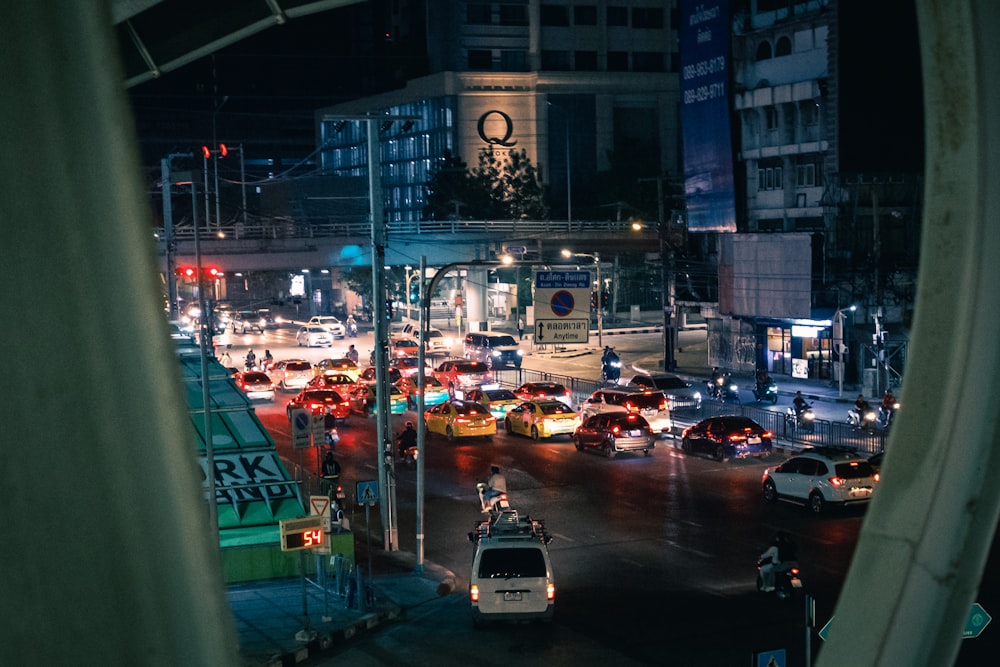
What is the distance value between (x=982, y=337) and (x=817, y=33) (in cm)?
5149

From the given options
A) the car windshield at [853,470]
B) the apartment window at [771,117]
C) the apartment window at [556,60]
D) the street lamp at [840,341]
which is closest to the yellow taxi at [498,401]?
the street lamp at [840,341]

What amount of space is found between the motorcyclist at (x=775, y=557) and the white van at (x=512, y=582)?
3591 millimetres

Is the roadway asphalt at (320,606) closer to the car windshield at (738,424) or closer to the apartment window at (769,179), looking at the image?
the car windshield at (738,424)

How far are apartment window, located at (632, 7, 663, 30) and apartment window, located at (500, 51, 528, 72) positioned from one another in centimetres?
1073

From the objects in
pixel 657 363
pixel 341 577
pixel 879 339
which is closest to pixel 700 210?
pixel 657 363

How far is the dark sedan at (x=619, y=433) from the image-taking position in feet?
120

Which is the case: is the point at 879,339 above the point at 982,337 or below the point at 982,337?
below

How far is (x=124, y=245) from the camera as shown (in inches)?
150

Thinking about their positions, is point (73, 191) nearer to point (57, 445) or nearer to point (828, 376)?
point (57, 445)

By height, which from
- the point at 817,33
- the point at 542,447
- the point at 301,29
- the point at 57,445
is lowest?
the point at 542,447

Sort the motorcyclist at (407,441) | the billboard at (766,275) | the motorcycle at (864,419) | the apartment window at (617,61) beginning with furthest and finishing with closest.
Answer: the apartment window at (617,61), the billboard at (766,275), the motorcycle at (864,419), the motorcyclist at (407,441)

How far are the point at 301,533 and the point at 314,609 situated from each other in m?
2.43

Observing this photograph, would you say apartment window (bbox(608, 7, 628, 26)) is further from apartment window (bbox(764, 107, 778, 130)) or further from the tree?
apartment window (bbox(764, 107, 778, 130))

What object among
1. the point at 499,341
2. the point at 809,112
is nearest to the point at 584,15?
the point at 499,341
